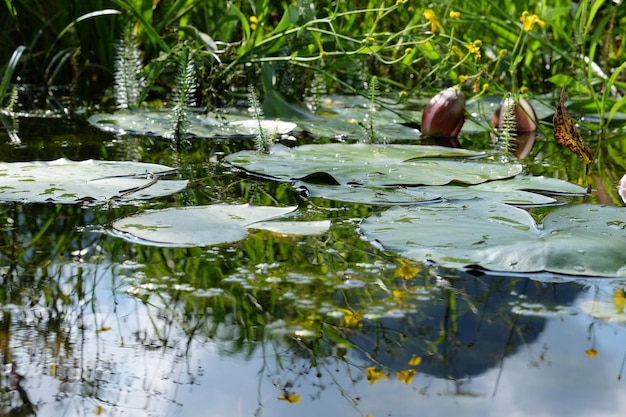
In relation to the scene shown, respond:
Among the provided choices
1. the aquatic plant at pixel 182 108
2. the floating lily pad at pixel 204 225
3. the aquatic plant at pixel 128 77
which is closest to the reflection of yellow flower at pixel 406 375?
the floating lily pad at pixel 204 225

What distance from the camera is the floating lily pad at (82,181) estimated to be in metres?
1.53

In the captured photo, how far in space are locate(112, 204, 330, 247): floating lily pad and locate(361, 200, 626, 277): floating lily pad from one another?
14cm

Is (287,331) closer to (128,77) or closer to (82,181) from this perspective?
(82,181)

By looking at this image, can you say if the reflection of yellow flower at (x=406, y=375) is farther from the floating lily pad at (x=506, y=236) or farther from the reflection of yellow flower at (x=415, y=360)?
the floating lily pad at (x=506, y=236)

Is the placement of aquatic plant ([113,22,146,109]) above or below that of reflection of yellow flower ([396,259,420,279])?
above

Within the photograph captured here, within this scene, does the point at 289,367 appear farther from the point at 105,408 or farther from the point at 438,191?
the point at 438,191

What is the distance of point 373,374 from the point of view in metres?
0.87

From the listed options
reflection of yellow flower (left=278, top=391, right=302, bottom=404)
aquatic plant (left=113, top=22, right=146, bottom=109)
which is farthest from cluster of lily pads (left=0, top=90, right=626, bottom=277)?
aquatic plant (left=113, top=22, right=146, bottom=109)

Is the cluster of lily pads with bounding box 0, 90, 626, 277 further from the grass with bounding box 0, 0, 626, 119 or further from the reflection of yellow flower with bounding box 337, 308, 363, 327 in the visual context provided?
the grass with bounding box 0, 0, 626, 119

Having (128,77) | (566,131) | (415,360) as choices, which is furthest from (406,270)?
(128,77)

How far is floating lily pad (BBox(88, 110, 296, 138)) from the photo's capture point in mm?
2312

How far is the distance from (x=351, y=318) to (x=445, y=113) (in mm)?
1455

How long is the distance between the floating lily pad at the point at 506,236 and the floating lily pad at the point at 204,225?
14 centimetres

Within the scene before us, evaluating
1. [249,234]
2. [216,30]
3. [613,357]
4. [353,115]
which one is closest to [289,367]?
[613,357]
